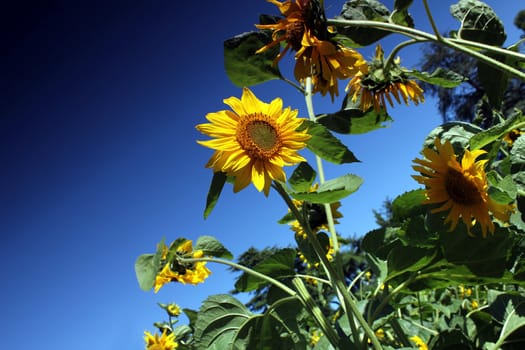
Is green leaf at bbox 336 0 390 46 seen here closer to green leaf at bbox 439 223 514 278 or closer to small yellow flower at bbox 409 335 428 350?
green leaf at bbox 439 223 514 278

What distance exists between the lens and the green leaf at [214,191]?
0.82m

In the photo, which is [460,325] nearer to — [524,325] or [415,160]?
[524,325]

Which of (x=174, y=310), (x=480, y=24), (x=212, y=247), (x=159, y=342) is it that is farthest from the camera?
(x=174, y=310)

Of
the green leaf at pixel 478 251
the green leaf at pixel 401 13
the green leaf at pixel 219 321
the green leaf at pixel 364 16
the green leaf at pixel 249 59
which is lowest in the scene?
the green leaf at pixel 478 251

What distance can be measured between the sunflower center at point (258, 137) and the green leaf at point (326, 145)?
0.08m

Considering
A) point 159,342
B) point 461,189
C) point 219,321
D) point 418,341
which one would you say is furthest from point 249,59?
point 159,342

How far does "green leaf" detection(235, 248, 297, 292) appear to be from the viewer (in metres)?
1.04

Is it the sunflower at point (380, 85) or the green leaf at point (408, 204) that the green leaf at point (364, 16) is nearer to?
the sunflower at point (380, 85)

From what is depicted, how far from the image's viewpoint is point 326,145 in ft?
2.77

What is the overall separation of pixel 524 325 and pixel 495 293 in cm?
15

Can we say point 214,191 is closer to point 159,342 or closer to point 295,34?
point 295,34

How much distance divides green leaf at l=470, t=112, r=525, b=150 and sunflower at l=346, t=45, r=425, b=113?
277mm

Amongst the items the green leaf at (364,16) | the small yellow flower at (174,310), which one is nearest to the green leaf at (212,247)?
the green leaf at (364,16)

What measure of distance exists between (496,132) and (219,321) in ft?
2.29
